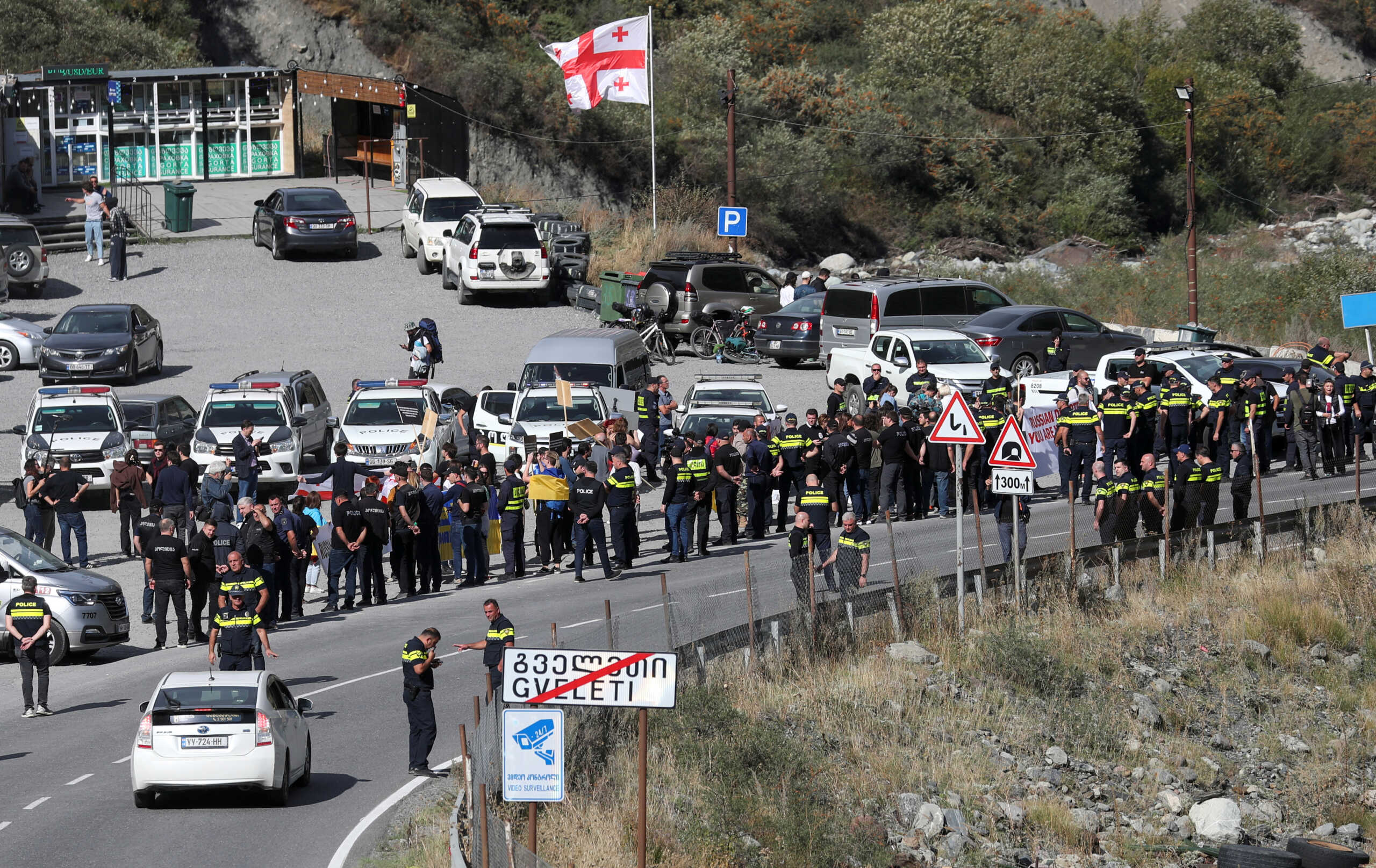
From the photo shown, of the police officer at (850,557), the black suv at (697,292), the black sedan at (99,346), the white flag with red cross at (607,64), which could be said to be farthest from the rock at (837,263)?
the police officer at (850,557)

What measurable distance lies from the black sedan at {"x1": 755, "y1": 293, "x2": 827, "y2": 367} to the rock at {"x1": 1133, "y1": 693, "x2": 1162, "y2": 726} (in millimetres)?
16576

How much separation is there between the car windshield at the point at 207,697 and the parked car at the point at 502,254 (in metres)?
25.9

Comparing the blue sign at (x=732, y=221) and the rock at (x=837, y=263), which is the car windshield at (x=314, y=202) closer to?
the blue sign at (x=732, y=221)

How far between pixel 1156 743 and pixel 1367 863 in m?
3.08

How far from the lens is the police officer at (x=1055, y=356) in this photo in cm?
3106

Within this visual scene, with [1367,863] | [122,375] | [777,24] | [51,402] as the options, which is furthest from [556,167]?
[1367,863]

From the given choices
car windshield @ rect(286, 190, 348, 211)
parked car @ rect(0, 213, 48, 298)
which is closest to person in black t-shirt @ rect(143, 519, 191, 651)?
parked car @ rect(0, 213, 48, 298)

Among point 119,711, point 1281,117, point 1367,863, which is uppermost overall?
point 1281,117

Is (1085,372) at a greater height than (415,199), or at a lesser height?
lesser

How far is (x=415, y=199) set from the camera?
141 ft

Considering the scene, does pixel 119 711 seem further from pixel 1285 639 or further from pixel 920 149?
pixel 920 149

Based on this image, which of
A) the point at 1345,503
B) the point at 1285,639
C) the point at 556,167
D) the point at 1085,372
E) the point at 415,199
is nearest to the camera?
the point at 1285,639

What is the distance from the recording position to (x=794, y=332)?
35.6 metres

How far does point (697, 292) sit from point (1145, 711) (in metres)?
19.0
